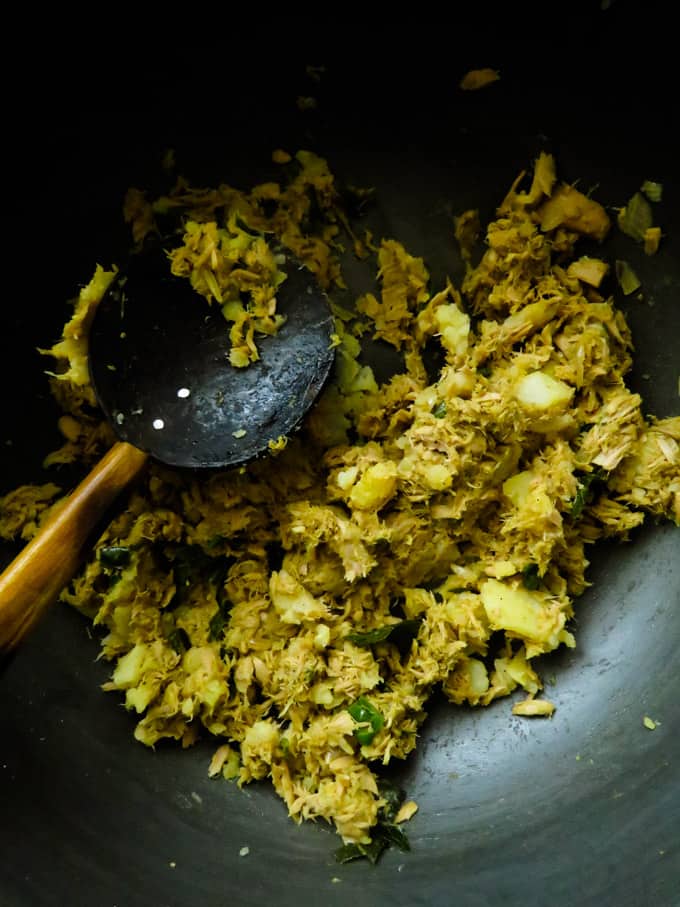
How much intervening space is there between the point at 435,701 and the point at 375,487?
722 millimetres

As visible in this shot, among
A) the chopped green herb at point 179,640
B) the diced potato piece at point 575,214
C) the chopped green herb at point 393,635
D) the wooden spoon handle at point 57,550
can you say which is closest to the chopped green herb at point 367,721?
the chopped green herb at point 393,635

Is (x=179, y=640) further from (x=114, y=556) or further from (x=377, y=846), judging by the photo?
(x=377, y=846)

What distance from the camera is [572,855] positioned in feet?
6.66

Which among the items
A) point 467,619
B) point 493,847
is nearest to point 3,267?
point 467,619

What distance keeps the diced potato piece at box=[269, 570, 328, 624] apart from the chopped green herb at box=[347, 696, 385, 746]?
28 cm

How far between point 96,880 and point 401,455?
55.2 inches

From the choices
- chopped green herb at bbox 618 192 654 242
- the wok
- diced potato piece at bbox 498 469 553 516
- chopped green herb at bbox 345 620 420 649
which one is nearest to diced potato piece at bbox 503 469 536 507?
diced potato piece at bbox 498 469 553 516

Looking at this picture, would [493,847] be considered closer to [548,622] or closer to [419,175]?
[548,622]

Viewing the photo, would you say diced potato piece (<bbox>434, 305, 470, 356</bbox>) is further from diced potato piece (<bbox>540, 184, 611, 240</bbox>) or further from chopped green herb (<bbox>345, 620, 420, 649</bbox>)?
chopped green herb (<bbox>345, 620, 420, 649</bbox>)

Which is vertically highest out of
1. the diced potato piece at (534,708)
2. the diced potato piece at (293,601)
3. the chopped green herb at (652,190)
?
the chopped green herb at (652,190)

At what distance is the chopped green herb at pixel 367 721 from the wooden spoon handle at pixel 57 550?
856 mm

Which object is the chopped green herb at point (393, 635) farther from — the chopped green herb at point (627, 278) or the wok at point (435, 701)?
the chopped green herb at point (627, 278)

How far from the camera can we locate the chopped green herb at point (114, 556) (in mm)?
2299

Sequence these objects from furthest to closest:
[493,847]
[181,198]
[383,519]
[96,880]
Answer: [181,198], [383,519], [493,847], [96,880]
